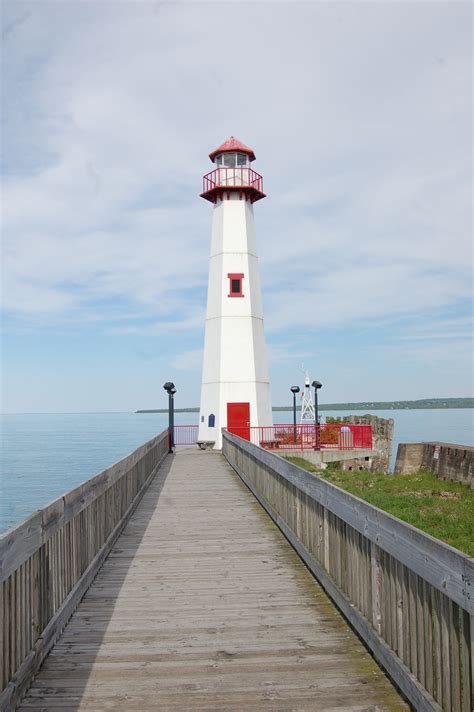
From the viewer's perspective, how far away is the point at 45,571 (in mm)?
4809

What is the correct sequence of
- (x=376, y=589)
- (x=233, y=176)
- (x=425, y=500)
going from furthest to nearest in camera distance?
(x=233, y=176)
(x=425, y=500)
(x=376, y=589)

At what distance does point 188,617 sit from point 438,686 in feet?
8.61

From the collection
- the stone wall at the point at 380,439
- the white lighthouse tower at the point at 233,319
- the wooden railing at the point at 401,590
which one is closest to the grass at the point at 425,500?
the wooden railing at the point at 401,590

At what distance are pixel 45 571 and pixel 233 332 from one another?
22193 mm

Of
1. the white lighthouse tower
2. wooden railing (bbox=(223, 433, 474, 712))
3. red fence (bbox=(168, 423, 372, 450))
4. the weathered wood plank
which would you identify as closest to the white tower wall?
the white lighthouse tower

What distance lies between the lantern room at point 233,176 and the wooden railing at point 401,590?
22842mm

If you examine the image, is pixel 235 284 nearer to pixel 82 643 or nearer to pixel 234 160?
pixel 234 160

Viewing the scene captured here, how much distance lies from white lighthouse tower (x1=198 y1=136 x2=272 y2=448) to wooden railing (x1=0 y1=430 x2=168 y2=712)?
61.5ft

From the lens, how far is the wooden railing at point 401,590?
3287 mm

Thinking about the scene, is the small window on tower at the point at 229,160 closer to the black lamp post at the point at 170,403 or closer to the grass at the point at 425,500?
the black lamp post at the point at 170,403

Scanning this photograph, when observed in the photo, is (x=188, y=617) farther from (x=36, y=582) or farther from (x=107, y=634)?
(x=36, y=582)

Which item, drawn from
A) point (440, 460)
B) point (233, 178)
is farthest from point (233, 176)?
point (440, 460)

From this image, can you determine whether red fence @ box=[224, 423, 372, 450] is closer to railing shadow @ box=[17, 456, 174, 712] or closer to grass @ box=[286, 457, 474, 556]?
grass @ box=[286, 457, 474, 556]

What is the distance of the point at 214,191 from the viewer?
28.4 m
